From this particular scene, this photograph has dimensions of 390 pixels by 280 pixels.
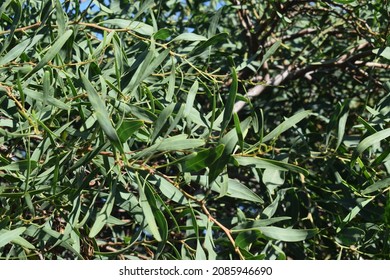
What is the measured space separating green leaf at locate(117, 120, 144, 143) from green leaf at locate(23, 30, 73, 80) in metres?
0.16

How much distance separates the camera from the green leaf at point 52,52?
2.78 ft

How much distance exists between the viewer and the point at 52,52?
0.85 meters

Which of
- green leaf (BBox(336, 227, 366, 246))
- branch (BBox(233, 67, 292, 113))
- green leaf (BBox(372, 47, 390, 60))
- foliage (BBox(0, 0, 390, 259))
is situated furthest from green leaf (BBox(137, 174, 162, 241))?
branch (BBox(233, 67, 292, 113))

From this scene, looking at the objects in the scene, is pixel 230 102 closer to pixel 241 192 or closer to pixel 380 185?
pixel 241 192

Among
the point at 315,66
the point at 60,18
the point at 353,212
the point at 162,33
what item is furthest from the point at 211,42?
the point at 315,66

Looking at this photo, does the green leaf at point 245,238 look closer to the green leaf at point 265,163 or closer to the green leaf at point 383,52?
the green leaf at point 265,163

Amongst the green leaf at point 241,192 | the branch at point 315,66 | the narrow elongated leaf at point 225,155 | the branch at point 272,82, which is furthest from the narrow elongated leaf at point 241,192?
the branch at point 272,82

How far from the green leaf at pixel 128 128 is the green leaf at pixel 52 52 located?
163 millimetres

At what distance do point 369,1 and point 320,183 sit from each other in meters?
0.50

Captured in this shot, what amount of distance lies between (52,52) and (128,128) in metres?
0.18

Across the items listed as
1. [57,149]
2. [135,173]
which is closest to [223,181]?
[135,173]

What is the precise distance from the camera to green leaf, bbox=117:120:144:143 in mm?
760

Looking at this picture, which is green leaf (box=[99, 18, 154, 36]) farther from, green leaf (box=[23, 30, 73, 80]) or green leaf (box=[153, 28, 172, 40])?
green leaf (box=[23, 30, 73, 80])
